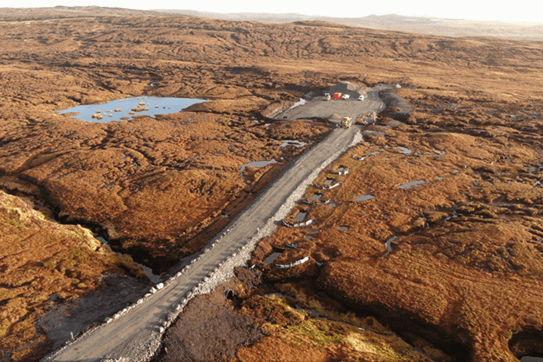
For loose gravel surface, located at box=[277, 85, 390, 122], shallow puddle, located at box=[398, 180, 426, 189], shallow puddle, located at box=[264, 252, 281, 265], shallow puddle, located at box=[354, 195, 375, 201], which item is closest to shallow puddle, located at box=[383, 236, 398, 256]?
shallow puddle, located at box=[354, 195, 375, 201]

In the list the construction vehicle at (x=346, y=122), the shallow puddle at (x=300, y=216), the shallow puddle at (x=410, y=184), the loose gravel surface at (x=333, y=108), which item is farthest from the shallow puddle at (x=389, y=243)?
the loose gravel surface at (x=333, y=108)

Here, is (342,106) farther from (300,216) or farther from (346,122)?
(300,216)

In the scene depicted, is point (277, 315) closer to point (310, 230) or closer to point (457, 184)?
point (310, 230)

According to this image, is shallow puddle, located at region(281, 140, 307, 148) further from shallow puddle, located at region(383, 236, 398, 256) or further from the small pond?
the small pond

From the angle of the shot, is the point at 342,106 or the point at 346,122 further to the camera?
the point at 342,106

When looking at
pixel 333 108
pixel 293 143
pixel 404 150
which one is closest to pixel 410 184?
pixel 404 150
